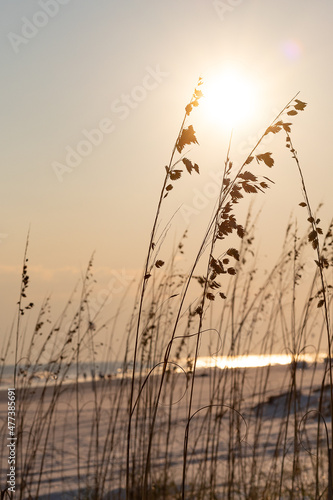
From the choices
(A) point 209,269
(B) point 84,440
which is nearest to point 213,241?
(A) point 209,269

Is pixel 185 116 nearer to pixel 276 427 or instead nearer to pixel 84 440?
pixel 84 440

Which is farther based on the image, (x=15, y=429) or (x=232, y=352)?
(x=232, y=352)

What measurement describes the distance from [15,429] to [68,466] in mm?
2082

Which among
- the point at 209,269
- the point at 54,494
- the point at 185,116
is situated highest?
the point at 185,116

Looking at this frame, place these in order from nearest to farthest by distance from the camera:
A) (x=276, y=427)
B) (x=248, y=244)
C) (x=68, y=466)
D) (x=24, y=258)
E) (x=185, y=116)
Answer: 1. (x=185, y=116)
2. (x=24, y=258)
3. (x=248, y=244)
4. (x=68, y=466)
5. (x=276, y=427)

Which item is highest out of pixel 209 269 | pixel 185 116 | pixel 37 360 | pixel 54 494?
pixel 185 116

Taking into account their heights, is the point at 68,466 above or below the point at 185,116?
below

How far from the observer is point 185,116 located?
5.05 feet

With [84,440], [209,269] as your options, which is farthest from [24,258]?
[84,440]

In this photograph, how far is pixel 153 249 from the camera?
5.22 ft

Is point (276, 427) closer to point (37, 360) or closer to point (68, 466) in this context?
point (68, 466)

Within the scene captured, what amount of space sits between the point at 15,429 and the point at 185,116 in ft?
7.29

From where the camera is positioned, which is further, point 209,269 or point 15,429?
point 15,429

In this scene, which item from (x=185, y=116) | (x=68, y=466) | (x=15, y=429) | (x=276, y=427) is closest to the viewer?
(x=185, y=116)
